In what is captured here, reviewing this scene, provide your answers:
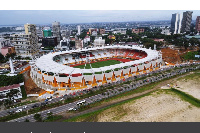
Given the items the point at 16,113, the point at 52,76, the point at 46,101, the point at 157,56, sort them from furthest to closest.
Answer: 1. the point at 157,56
2. the point at 52,76
3. the point at 46,101
4. the point at 16,113

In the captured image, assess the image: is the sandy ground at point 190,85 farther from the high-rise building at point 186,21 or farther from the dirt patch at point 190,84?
the high-rise building at point 186,21

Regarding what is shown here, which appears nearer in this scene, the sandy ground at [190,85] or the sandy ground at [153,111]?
the sandy ground at [153,111]

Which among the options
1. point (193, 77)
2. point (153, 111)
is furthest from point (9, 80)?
point (193, 77)

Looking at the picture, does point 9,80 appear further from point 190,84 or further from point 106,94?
point 190,84

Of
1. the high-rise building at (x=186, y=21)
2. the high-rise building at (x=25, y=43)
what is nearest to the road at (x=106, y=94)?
the high-rise building at (x=25, y=43)

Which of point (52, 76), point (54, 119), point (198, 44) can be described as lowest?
point (54, 119)

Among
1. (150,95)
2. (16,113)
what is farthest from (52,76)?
(150,95)

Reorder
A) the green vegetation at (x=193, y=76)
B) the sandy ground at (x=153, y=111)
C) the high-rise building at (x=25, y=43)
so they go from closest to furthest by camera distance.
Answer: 1. the sandy ground at (x=153, y=111)
2. the green vegetation at (x=193, y=76)
3. the high-rise building at (x=25, y=43)

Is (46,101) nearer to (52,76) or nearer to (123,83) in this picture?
(52,76)

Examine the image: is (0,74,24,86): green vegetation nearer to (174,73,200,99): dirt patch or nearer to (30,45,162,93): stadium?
(30,45,162,93): stadium
